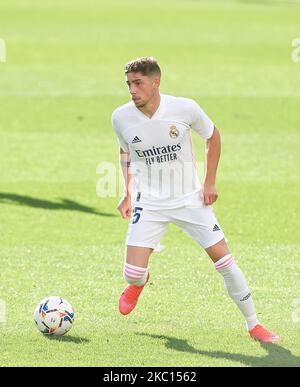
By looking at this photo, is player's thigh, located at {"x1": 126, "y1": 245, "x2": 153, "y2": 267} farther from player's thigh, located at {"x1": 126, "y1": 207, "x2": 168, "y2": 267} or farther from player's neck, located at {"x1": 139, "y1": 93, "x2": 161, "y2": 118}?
player's neck, located at {"x1": 139, "y1": 93, "x2": 161, "y2": 118}

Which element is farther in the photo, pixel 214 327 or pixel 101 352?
pixel 214 327

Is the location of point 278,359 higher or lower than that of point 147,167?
lower

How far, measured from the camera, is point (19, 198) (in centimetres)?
1505

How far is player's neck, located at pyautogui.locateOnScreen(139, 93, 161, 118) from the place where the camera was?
8734 mm

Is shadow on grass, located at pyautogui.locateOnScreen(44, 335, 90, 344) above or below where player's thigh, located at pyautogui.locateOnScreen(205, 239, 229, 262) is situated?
below

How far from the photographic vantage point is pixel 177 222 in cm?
894

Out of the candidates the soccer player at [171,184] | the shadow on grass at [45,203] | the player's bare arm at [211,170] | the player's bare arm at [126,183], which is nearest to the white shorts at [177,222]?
the soccer player at [171,184]

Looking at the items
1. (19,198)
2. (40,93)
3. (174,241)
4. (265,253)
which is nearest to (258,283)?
(265,253)

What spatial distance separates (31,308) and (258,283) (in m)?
2.39

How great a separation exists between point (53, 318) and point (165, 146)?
66.4 inches

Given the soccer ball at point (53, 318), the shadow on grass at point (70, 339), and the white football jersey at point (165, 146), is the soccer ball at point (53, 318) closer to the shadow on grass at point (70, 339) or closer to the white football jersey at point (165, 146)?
the shadow on grass at point (70, 339)

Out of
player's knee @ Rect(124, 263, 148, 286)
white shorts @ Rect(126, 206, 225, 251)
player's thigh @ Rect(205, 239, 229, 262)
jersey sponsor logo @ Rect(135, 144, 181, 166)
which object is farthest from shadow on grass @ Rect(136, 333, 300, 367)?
jersey sponsor logo @ Rect(135, 144, 181, 166)

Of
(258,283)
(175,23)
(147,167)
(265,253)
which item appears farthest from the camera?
(175,23)

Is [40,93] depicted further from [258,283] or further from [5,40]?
[258,283]
